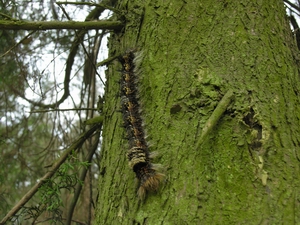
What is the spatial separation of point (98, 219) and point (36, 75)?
2294 mm

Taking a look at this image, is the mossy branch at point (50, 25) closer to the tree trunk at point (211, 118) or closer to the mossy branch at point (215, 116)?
the tree trunk at point (211, 118)

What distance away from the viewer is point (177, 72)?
75.0 inches

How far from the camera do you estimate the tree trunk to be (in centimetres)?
156

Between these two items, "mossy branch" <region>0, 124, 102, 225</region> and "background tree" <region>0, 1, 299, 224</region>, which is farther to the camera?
"mossy branch" <region>0, 124, 102, 225</region>

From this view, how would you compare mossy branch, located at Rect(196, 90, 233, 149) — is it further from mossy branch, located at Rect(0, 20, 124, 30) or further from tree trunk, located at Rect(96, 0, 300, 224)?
mossy branch, located at Rect(0, 20, 124, 30)

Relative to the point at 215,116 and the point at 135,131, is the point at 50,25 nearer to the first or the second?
the point at 135,131

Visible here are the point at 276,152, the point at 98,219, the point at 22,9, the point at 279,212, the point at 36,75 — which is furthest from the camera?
the point at 22,9

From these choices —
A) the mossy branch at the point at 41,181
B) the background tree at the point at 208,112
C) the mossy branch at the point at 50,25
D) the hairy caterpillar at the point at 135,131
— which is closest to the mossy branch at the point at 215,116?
the background tree at the point at 208,112

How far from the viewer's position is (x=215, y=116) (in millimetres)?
1632

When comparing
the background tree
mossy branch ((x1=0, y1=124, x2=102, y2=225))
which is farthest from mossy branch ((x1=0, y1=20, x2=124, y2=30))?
mossy branch ((x1=0, y1=124, x2=102, y2=225))

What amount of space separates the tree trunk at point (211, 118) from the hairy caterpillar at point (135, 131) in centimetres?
4

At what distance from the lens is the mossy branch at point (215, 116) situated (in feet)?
5.26

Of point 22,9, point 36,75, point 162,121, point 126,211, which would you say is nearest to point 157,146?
point 162,121

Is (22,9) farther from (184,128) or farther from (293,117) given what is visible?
(293,117)
